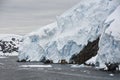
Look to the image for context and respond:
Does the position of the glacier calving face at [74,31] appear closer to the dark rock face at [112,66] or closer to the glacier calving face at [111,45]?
the glacier calving face at [111,45]

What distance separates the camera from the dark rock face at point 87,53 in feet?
221

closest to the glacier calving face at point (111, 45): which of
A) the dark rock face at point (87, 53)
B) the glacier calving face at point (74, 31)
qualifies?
the glacier calving face at point (74, 31)

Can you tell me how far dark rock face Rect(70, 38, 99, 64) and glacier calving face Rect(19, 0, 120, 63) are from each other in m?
0.83

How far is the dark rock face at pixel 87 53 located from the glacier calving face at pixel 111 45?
42.1ft

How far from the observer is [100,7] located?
68.7 metres

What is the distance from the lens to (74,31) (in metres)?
69.6

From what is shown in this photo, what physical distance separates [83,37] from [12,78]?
82.2 feet

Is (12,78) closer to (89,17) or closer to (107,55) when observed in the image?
(107,55)

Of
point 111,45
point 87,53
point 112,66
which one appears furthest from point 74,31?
point 112,66

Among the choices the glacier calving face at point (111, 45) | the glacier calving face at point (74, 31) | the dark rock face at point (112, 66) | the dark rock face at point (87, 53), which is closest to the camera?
the glacier calving face at point (111, 45)

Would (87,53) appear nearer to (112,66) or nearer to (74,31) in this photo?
(74,31)

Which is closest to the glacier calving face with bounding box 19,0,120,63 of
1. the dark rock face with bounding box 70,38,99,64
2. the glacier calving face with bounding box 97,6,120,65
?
the dark rock face with bounding box 70,38,99,64

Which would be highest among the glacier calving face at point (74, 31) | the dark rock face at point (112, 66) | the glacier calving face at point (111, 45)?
the glacier calving face at point (74, 31)

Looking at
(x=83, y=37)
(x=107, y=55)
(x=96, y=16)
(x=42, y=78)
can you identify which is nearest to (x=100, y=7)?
(x=96, y=16)
